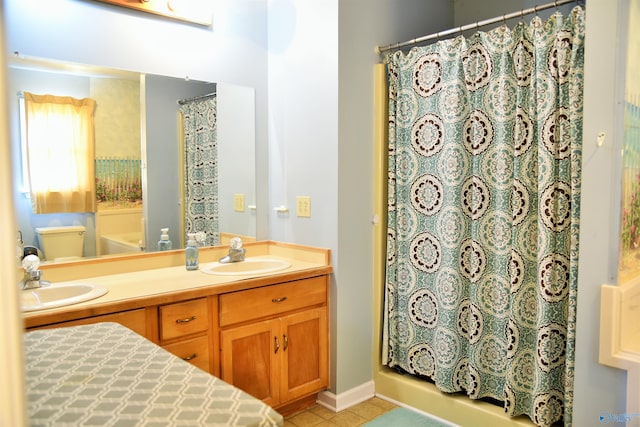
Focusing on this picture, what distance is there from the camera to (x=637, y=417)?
1769 mm

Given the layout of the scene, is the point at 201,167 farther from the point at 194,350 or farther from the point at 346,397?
the point at 346,397

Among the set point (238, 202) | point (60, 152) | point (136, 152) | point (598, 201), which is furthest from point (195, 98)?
point (598, 201)

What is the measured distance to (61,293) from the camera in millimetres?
2059

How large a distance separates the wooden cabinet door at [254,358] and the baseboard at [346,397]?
36 cm

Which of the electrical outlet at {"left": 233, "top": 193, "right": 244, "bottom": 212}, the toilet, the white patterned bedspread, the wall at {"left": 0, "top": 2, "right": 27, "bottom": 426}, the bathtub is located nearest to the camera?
the wall at {"left": 0, "top": 2, "right": 27, "bottom": 426}

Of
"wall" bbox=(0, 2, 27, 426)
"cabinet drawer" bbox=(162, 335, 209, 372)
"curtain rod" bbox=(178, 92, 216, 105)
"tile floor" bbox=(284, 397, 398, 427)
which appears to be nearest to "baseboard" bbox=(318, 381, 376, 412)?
"tile floor" bbox=(284, 397, 398, 427)

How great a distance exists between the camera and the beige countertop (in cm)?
183

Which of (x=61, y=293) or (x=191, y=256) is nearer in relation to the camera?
(x=61, y=293)

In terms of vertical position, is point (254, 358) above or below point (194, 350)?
below

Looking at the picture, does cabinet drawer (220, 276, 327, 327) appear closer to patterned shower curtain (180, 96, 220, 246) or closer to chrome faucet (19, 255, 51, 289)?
patterned shower curtain (180, 96, 220, 246)

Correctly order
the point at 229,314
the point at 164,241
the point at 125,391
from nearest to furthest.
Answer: the point at 125,391 → the point at 229,314 → the point at 164,241

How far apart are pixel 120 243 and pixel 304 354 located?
44.5 inches

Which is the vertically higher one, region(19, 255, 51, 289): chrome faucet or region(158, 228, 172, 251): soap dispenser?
region(158, 228, 172, 251): soap dispenser

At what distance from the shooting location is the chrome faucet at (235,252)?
2715 mm
